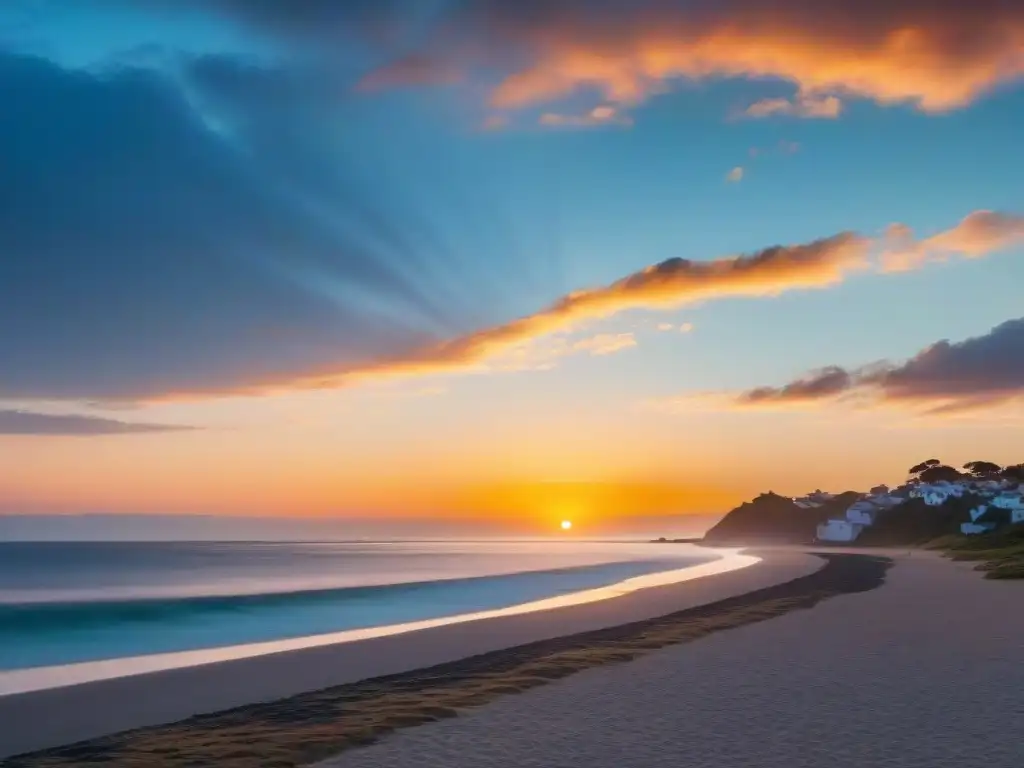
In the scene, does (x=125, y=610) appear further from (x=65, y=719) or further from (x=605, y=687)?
(x=605, y=687)

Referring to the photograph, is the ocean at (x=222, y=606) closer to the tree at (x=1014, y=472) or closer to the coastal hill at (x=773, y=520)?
the coastal hill at (x=773, y=520)

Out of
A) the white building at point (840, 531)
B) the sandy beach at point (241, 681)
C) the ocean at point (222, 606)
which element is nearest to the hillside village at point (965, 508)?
the white building at point (840, 531)

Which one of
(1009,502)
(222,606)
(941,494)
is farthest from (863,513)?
(222,606)

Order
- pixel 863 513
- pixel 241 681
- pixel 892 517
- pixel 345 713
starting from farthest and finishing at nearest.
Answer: pixel 863 513, pixel 892 517, pixel 241 681, pixel 345 713

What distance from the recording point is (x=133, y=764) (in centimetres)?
1059

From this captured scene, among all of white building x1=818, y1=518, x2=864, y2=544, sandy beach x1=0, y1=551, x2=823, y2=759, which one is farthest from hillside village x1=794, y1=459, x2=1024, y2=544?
sandy beach x1=0, y1=551, x2=823, y2=759

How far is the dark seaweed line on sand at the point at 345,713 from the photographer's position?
11023mm

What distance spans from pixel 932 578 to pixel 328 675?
35.4 m

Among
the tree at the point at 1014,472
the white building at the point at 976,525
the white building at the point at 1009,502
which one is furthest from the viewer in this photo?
the tree at the point at 1014,472

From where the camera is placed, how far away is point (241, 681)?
17859 mm

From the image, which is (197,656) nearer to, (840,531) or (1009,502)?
(1009,502)

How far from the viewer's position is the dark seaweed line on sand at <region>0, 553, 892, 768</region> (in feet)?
36.2

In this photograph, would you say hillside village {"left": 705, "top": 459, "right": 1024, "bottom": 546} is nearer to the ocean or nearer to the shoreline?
the ocean

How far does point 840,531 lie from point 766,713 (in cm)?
14499
